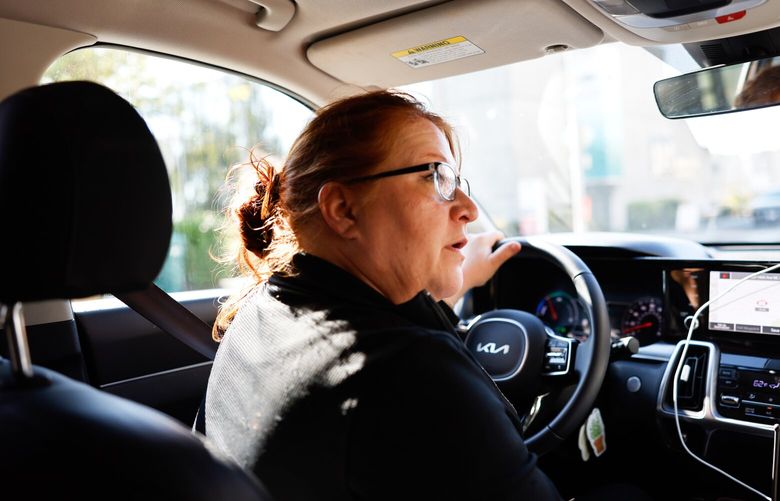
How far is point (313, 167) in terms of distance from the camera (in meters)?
1.71

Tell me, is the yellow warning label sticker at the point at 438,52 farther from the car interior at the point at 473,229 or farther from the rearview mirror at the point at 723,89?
the rearview mirror at the point at 723,89

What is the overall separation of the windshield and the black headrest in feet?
40.9

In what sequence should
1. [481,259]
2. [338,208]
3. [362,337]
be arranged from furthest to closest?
1. [481,259]
2. [338,208]
3. [362,337]

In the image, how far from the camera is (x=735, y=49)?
8.18ft

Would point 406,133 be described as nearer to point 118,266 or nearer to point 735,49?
point 118,266

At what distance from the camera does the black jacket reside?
1.18 m

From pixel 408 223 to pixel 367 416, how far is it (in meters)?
0.62

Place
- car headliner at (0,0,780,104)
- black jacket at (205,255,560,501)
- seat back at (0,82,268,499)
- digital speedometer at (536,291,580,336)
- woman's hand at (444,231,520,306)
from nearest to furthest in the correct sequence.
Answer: seat back at (0,82,268,499) < black jacket at (205,255,560,501) < car headliner at (0,0,780,104) < woman's hand at (444,231,520,306) < digital speedometer at (536,291,580,336)

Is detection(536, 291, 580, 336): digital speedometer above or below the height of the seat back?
below

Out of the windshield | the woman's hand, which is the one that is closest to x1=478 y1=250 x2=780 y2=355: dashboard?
the woman's hand

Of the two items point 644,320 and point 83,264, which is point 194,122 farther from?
point 83,264

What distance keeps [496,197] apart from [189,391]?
1448 centimetres

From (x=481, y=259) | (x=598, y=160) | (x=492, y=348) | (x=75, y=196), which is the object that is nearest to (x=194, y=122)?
(x=481, y=259)

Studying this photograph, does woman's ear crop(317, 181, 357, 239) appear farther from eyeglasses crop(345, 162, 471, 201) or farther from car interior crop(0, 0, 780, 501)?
car interior crop(0, 0, 780, 501)
